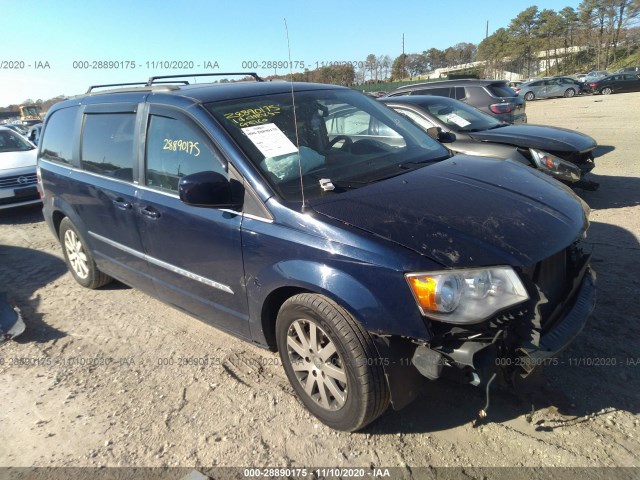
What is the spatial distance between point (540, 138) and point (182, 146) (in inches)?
182

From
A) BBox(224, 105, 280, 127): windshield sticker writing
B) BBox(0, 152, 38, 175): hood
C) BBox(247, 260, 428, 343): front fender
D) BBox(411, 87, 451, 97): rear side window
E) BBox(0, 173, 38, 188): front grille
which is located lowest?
BBox(0, 173, 38, 188): front grille

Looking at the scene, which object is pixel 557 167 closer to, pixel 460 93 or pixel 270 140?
pixel 270 140

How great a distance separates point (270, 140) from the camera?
9.25 feet

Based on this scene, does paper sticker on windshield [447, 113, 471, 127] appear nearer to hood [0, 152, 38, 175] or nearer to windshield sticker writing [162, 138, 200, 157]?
windshield sticker writing [162, 138, 200, 157]

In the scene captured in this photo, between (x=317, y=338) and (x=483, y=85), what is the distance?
9108mm

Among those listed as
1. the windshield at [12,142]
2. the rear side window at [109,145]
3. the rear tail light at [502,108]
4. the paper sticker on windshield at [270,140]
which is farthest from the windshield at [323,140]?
the windshield at [12,142]

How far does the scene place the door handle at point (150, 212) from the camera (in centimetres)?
315

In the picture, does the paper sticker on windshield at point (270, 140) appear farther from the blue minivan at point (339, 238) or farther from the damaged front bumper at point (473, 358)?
the damaged front bumper at point (473, 358)

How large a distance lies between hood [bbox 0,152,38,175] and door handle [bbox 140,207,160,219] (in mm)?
6485

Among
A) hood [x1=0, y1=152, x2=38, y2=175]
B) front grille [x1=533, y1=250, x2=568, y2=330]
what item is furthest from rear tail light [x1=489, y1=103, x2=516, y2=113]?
hood [x1=0, y1=152, x2=38, y2=175]

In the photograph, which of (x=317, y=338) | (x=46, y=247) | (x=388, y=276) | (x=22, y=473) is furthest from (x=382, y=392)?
(x=46, y=247)

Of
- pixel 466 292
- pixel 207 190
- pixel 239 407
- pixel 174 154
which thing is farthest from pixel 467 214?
pixel 174 154

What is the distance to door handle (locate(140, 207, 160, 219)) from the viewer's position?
3154 millimetres

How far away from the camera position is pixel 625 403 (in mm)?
2535
